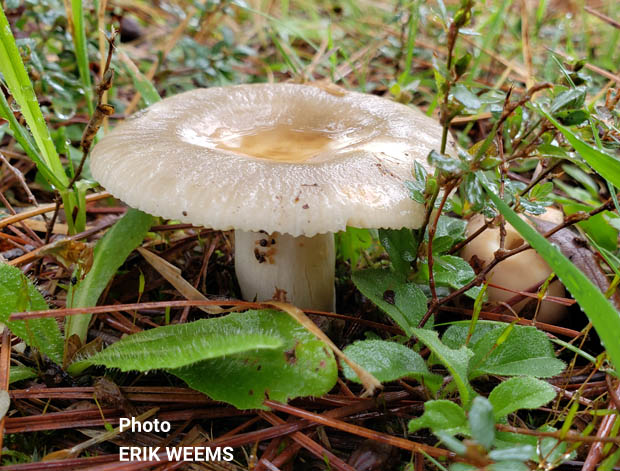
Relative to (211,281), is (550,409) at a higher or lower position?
higher

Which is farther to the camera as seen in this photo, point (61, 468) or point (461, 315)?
point (461, 315)

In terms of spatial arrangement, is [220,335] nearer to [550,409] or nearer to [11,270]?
[11,270]

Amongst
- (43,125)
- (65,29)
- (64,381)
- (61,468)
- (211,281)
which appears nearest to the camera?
(61,468)

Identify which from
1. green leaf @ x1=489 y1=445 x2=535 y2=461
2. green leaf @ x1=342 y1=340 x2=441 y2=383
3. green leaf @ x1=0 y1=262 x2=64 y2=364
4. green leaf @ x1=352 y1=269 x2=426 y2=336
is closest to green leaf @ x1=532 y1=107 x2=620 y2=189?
green leaf @ x1=352 y1=269 x2=426 y2=336

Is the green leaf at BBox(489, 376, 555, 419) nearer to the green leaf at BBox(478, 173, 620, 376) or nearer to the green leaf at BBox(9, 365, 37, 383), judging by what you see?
the green leaf at BBox(478, 173, 620, 376)

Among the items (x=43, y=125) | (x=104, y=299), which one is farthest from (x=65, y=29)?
(x=104, y=299)

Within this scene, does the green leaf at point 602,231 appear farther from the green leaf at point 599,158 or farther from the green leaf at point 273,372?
the green leaf at point 273,372
